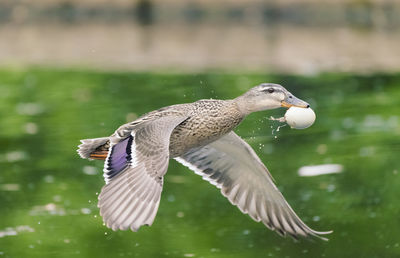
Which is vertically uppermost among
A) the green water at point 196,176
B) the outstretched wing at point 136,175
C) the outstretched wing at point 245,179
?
the outstretched wing at point 136,175

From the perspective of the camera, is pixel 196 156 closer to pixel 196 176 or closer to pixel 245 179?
pixel 245 179

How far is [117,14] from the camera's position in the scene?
19750mm

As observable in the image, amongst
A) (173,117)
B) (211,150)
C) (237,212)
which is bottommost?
(237,212)

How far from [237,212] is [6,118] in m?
4.65

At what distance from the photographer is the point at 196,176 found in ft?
34.6

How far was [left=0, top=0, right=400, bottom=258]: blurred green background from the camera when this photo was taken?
8.77 m

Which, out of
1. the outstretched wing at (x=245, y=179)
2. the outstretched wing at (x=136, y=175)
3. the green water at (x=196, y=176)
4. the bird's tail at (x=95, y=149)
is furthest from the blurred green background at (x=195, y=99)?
the outstretched wing at (x=136, y=175)

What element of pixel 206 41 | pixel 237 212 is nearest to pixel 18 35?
pixel 206 41

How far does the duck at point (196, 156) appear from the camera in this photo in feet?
20.4

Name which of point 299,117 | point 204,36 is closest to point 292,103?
point 299,117

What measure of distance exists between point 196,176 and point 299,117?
352 centimetres

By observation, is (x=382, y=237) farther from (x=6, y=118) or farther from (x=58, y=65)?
(x=58, y=65)

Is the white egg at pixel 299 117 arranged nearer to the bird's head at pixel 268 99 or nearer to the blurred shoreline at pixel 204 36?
the bird's head at pixel 268 99

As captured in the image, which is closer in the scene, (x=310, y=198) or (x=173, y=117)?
(x=173, y=117)
